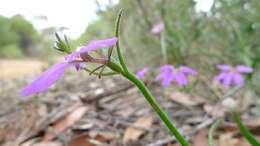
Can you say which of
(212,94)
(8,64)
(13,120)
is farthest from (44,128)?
(8,64)

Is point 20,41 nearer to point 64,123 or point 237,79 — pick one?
point 64,123

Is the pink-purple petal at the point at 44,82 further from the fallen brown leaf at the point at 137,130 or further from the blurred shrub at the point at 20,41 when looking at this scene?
the blurred shrub at the point at 20,41

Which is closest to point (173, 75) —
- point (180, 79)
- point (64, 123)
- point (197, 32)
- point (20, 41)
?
point (180, 79)

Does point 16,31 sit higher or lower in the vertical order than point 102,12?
higher

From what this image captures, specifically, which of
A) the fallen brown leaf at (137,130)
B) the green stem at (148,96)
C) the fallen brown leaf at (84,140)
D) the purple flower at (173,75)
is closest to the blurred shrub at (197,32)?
the purple flower at (173,75)

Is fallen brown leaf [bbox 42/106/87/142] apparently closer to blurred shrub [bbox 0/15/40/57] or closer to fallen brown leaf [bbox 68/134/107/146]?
fallen brown leaf [bbox 68/134/107/146]

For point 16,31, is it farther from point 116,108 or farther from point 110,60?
point 110,60

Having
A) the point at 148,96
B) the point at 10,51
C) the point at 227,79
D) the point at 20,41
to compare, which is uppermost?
the point at 20,41
